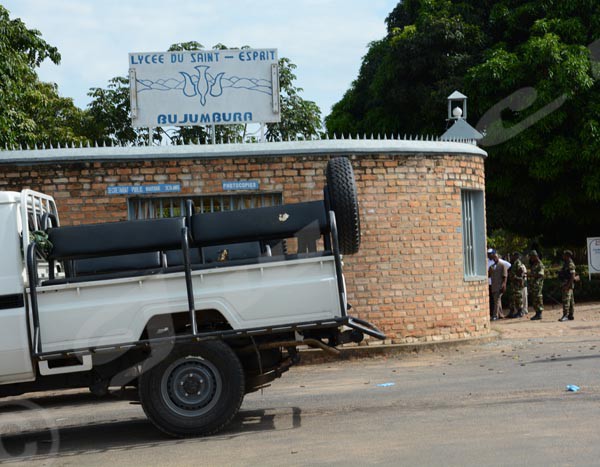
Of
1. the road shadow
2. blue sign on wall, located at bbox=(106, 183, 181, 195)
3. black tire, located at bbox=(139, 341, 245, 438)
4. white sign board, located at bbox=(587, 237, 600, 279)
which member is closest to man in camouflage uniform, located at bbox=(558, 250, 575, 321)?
white sign board, located at bbox=(587, 237, 600, 279)

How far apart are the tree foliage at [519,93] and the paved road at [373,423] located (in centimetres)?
1104

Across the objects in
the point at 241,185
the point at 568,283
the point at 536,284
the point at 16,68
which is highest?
the point at 16,68

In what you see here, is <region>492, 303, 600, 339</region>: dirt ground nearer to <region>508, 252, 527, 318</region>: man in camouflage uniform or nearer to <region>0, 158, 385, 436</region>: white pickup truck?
<region>508, 252, 527, 318</region>: man in camouflage uniform

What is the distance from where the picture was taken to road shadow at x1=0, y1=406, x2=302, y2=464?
7.79 m

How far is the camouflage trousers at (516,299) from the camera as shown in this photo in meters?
20.8

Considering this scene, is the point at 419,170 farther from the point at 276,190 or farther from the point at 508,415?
the point at 508,415

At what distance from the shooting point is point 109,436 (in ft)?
27.7

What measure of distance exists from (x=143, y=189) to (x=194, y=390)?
6.00 meters

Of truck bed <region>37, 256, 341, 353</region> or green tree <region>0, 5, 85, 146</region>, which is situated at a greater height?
green tree <region>0, 5, 85, 146</region>

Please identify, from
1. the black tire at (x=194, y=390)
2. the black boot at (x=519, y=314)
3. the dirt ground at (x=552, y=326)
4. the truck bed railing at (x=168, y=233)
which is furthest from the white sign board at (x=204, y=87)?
the black boot at (x=519, y=314)

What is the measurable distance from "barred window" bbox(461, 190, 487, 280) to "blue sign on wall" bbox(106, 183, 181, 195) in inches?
200

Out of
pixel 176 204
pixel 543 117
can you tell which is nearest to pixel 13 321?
pixel 176 204

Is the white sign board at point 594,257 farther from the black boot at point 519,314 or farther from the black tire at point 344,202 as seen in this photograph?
the black tire at point 344,202

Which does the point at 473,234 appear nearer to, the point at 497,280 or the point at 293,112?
the point at 497,280
